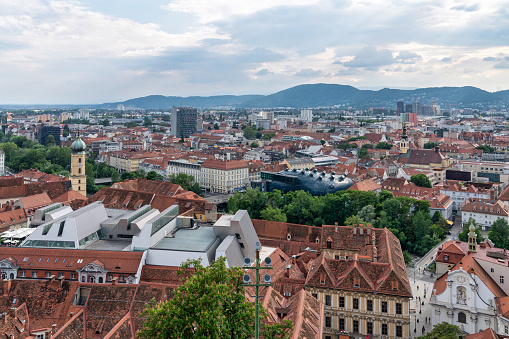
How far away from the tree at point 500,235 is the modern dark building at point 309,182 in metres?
33.0

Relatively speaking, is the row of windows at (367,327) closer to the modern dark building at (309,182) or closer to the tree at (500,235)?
the tree at (500,235)

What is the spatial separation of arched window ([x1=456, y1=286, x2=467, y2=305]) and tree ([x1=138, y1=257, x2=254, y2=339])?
29.0 meters

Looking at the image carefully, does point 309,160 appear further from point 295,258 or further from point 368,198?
point 295,258

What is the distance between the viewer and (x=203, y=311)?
23.3m

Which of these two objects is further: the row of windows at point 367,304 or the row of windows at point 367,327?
the row of windows at point 367,304

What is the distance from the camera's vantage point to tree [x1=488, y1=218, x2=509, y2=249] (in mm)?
70250

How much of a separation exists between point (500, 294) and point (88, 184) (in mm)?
99884

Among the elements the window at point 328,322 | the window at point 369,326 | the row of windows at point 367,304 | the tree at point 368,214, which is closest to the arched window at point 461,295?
the row of windows at point 367,304

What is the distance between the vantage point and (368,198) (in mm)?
83375

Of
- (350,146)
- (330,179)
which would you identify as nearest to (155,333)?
(330,179)

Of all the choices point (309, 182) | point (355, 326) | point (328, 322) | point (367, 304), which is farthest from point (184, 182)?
point (367, 304)

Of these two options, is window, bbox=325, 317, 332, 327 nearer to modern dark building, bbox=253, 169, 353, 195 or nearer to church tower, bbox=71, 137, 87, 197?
modern dark building, bbox=253, 169, 353, 195

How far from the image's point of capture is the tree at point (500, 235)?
7025 cm

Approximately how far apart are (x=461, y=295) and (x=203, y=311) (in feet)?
106
